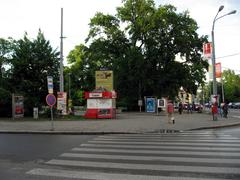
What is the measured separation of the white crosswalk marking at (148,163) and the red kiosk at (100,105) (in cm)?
1989

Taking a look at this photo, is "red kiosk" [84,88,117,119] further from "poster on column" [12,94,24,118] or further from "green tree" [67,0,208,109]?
"green tree" [67,0,208,109]

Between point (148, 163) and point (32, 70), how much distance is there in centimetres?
2850

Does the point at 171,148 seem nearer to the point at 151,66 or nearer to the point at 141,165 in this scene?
the point at 141,165

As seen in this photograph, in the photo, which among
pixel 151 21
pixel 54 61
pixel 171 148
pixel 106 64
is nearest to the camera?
pixel 171 148

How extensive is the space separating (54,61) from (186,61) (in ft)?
91.2

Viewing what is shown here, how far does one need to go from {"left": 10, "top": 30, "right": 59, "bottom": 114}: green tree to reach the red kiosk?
5518 mm

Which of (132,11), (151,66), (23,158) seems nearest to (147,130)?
(23,158)

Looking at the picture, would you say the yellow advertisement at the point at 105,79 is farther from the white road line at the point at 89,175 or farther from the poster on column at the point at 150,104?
the white road line at the point at 89,175

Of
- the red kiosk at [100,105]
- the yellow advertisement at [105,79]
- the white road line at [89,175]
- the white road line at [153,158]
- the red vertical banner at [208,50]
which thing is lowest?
the white road line at [89,175]

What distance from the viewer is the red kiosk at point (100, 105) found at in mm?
33219

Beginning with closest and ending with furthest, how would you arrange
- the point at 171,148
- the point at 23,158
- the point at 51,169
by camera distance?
the point at 51,169, the point at 23,158, the point at 171,148

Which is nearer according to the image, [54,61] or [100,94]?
[100,94]

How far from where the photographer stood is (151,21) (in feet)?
184

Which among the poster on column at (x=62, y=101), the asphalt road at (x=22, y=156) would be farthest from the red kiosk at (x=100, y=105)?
the asphalt road at (x=22, y=156)
